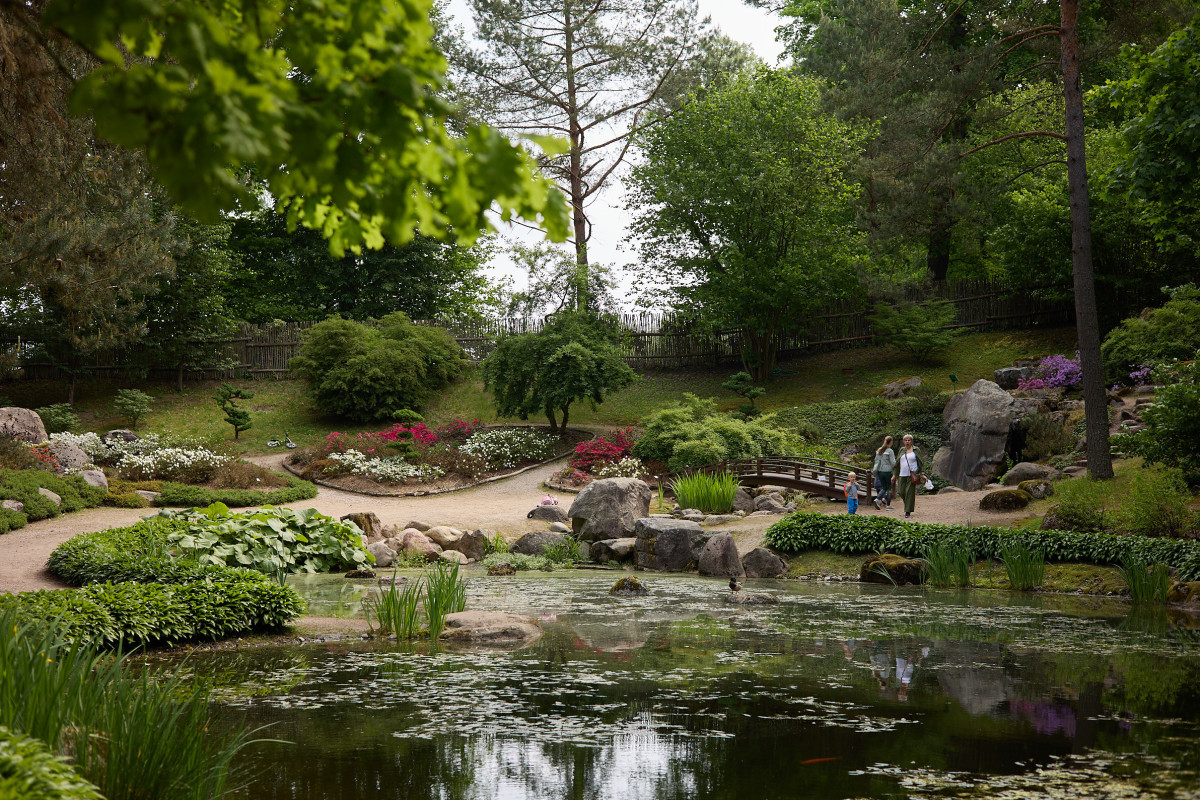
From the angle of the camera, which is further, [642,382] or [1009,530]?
[642,382]

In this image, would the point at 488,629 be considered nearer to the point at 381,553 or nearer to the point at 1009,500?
the point at 381,553

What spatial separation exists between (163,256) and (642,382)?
671 inches

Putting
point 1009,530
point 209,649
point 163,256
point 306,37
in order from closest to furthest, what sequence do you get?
1. point 306,37
2. point 209,649
3. point 1009,530
4. point 163,256

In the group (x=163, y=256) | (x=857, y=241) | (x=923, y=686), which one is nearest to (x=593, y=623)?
(x=923, y=686)

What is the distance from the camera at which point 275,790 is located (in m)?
4.03

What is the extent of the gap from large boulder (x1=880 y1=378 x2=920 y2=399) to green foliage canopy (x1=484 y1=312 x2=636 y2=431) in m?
6.92

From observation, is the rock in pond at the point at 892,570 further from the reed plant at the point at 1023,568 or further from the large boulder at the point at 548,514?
the large boulder at the point at 548,514

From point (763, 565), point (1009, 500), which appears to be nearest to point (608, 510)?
point (763, 565)

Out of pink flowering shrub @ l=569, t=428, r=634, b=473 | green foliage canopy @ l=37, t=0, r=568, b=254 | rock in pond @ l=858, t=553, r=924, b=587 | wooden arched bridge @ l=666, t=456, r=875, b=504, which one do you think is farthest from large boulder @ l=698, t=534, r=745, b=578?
green foliage canopy @ l=37, t=0, r=568, b=254

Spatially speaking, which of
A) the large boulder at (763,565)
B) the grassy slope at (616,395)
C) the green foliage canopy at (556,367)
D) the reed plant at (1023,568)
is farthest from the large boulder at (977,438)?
the green foliage canopy at (556,367)

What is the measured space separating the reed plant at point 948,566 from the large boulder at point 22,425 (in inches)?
690

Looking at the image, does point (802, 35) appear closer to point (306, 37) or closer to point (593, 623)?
point (593, 623)

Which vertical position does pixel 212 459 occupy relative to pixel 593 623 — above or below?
above

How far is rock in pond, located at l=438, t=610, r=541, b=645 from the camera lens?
25.0ft
